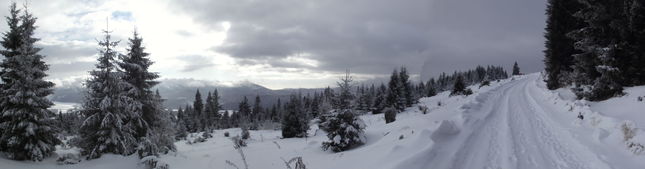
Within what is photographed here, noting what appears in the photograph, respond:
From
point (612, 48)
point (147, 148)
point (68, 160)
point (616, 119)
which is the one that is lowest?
point (68, 160)

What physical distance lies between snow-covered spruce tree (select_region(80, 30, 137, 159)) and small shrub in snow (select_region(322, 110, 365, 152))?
40.0 ft

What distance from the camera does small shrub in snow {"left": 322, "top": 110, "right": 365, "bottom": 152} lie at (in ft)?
55.7

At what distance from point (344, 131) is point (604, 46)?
46.1 ft

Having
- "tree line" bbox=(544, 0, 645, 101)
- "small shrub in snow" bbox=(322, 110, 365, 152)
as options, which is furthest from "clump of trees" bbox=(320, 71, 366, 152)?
"tree line" bbox=(544, 0, 645, 101)

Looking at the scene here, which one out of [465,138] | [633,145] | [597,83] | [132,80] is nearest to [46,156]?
[132,80]

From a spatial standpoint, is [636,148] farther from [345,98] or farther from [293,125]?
[293,125]

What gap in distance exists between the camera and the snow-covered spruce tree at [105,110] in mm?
20234

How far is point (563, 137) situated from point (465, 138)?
3.14 metres

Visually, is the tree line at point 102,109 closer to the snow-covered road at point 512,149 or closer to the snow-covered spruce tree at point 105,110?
the snow-covered spruce tree at point 105,110

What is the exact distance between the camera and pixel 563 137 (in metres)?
11.7

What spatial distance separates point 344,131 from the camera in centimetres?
1697

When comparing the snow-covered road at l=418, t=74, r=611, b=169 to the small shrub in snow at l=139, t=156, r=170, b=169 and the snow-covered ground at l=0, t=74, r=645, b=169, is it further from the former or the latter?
the small shrub in snow at l=139, t=156, r=170, b=169

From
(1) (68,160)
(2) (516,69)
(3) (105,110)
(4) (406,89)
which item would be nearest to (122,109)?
(3) (105,110)

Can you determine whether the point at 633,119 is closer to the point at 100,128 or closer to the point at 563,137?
the point at 563,137
